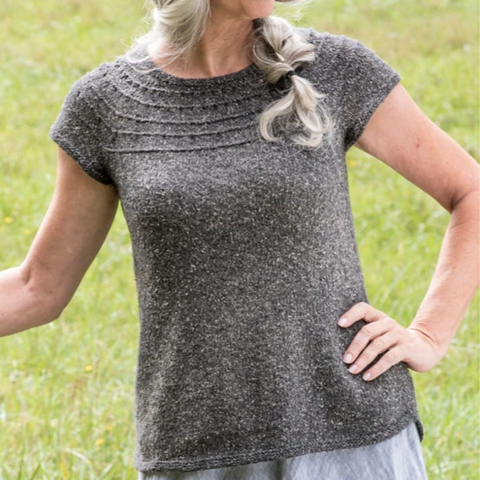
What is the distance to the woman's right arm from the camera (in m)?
2.02

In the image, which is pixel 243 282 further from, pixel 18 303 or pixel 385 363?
pixel 18 303

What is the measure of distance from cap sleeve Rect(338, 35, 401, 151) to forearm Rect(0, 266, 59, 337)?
26.9 inches

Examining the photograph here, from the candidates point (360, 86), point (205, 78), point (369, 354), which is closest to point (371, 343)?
point (369, 354)

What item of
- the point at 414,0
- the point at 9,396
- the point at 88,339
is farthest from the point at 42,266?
the point at 414,0

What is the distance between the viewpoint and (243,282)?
182cm

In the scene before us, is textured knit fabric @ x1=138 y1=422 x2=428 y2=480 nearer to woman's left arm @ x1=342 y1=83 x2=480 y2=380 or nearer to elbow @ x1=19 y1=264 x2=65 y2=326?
woman's left arm @ x1=342 y1=83 x2=480 y2=380

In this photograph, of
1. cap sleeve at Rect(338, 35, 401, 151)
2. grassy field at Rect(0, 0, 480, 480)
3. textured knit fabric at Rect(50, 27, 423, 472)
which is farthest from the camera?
grassy field at Rect(0, 0, 480, 480)

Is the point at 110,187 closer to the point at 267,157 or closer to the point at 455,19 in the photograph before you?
the point at 267,157

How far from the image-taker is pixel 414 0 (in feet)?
32.6

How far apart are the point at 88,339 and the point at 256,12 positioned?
258 centimetres

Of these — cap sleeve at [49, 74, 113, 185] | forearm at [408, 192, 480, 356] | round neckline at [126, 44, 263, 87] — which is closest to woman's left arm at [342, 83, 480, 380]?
forearm at [408, 192, 480, 356]

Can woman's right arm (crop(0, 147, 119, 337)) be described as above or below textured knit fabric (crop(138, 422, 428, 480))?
above

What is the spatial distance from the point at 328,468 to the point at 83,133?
0.74 meters

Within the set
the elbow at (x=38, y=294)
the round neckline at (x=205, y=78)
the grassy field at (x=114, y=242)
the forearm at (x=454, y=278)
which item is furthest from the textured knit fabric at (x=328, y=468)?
the grassy field at (x=114, y=242)
